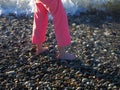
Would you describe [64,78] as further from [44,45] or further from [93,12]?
[93,12]

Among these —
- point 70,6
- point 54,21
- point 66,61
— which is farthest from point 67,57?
point 70,6

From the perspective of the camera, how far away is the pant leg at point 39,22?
5371 mm

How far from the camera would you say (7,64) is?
17.8 ft

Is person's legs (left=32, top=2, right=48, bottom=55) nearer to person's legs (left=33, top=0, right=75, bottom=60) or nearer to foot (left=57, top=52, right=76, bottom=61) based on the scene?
person's legs (left=33, top=0, right=75, bottom=60)

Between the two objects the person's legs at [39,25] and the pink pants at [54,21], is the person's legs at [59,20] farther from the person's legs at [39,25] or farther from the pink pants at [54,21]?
the person's legs at [39,25]

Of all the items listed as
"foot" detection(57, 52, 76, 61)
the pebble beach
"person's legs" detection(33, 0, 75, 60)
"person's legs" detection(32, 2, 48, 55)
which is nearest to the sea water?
the pebble beach

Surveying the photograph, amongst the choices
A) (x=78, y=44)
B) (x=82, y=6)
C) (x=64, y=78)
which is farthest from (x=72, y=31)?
(x=64, y=78)

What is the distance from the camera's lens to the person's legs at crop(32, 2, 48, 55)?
5.38 metres

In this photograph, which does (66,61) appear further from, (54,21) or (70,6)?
(70,6)

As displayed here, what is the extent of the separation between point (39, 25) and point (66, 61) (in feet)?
1.84

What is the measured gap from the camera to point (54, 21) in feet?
17.3

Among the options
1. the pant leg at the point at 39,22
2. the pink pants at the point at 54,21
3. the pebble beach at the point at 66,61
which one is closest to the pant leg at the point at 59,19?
the pink pants at the point at 54,21

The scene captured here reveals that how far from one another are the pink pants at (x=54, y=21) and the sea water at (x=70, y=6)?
1.53m

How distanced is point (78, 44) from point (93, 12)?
4.03ft
